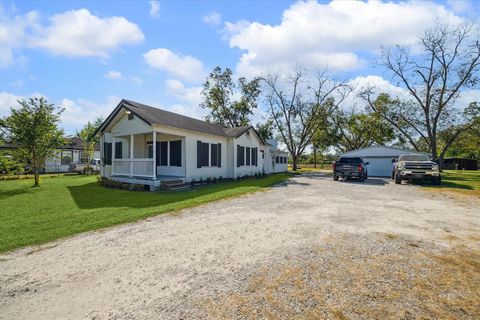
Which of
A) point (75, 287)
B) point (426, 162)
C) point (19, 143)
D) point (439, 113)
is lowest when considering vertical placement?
point (75, 287)

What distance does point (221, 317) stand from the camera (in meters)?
2.65

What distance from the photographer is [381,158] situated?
2536 centimetres

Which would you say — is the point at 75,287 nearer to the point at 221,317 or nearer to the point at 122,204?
the point at 221,317

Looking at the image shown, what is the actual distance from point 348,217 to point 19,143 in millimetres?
17048

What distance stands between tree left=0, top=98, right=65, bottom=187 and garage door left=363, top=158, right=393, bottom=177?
26774mm

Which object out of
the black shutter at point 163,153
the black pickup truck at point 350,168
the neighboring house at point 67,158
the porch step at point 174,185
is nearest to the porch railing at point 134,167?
the porch step at point 174,185

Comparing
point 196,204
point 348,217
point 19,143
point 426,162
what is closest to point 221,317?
point 348,217

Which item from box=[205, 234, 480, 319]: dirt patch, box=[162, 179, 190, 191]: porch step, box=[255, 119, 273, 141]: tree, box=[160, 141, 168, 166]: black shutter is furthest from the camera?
box=[255, 119, 273, 141]: tree

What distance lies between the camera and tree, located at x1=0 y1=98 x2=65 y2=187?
13.8 metres

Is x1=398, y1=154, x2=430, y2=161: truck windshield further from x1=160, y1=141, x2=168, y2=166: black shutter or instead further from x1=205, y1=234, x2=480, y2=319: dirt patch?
x1=160, y1=141, x2=168, y2=166: black shutter

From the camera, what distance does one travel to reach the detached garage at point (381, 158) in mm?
24875

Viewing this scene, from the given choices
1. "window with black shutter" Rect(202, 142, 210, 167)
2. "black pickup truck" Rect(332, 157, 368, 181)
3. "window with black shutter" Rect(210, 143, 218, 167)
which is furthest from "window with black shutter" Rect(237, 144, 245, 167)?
"black pickup truck" Rect(332, 157, 368, 181)

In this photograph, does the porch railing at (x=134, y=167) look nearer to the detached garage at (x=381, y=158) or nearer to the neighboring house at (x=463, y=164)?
the detached garage at (x=381, y=158)

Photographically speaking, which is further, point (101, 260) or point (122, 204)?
point (122, 204)
